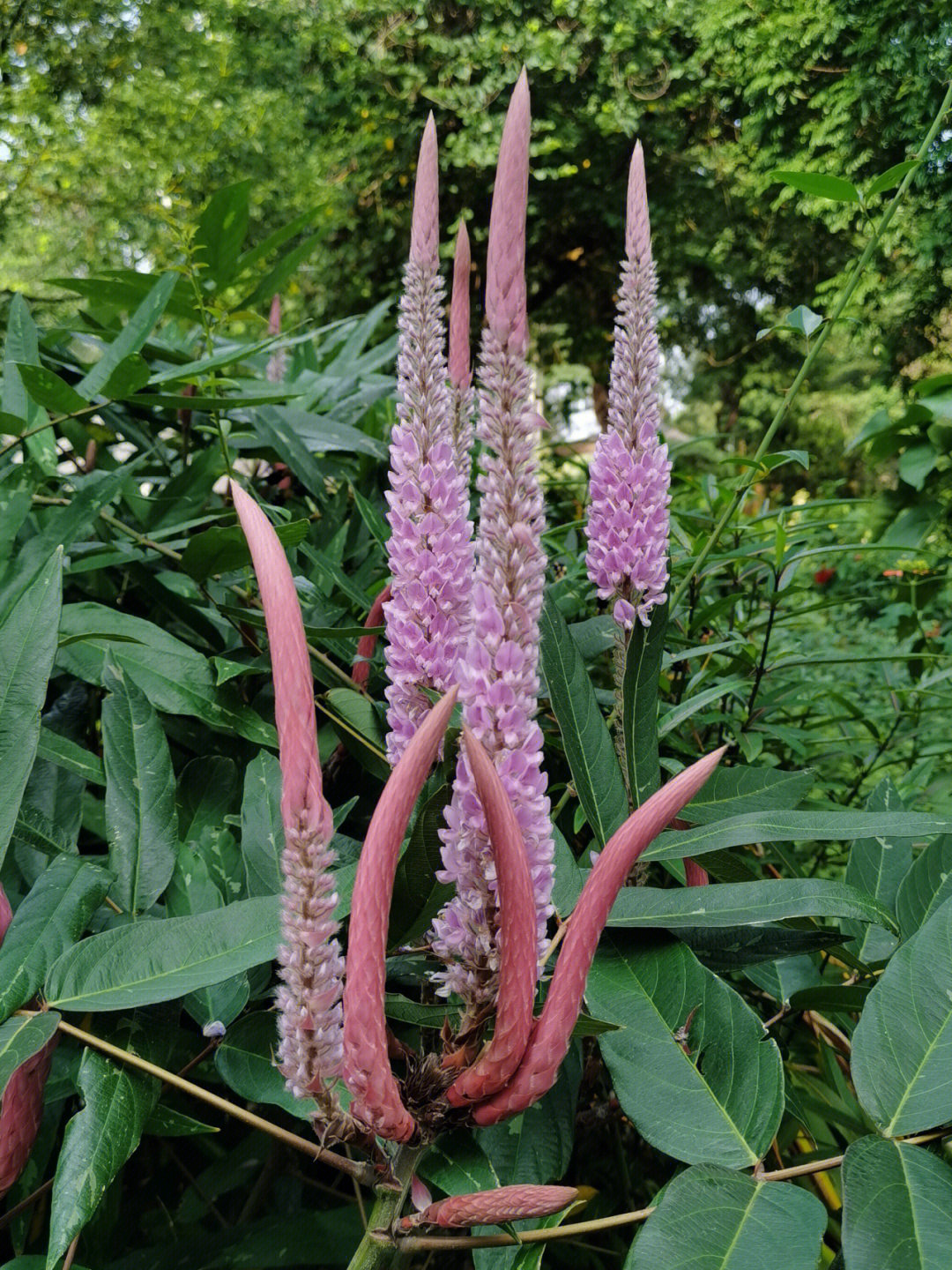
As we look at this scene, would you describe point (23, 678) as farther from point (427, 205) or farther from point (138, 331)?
point (138, 331)

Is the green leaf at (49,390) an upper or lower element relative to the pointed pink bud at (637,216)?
lower

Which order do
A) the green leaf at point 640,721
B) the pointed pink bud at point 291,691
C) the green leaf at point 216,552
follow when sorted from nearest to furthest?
the pointed pink bud at point 291,691 → the green leaf at point 640,721 → the green leaf at point 216,552

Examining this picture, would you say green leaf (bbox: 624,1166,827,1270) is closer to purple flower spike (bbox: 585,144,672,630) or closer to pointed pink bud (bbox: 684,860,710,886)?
pointed pink bud (bbox: 684,860,710,886)

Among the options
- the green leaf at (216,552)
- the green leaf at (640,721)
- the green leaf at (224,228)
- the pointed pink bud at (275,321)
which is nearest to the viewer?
the green leaf at (640,721)

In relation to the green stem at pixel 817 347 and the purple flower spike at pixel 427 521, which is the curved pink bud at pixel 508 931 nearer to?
the purple flower spike at pixel 427 521

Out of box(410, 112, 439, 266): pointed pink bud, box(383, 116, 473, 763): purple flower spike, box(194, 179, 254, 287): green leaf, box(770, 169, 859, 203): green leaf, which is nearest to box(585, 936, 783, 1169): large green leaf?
box(383, 116, 473, 763): purple flower spike

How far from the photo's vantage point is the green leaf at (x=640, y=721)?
390 mm

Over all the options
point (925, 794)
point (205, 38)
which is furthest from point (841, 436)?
point (925, 794)

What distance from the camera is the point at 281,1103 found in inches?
11.1

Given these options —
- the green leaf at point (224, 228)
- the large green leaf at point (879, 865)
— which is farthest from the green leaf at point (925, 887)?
the green leaf at point (224, 228)

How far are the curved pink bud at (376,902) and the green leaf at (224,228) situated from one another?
72cm

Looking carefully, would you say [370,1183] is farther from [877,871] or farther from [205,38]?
[205,38]

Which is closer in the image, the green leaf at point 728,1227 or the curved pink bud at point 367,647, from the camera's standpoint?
the green leaf at point 728,1227

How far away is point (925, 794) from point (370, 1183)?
100cm
